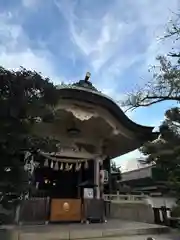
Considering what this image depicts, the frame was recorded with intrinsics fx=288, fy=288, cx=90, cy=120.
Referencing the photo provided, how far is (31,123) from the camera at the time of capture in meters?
4.77

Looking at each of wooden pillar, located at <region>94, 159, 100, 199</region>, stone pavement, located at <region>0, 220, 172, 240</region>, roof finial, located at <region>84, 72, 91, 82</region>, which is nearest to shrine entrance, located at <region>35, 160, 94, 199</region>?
wooden pillar, located at <region>94, 159, 100, 199</region>

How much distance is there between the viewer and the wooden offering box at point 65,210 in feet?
30.9

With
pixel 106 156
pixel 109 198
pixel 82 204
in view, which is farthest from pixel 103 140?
pixel 82 204

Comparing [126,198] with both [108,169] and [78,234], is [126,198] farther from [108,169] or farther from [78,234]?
[78,234]

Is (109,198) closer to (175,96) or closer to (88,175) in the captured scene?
(88,175)

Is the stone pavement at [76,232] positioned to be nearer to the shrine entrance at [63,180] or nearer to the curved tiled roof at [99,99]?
the curved tiled roof at [99,99]

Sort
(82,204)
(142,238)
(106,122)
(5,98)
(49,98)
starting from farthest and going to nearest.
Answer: (106,122) < (82,204) < (142,238) < (49,98) < (5,98)

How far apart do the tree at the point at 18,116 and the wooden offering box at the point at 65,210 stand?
522 centimetres

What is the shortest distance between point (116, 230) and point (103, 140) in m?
5.65

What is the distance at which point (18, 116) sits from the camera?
14.6 feet

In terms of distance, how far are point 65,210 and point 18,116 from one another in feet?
19.5

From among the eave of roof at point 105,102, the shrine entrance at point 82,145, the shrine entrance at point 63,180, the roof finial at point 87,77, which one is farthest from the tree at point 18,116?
the shrine entrance at point 63,180

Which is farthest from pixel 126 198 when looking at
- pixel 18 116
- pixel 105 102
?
pixel 18 116

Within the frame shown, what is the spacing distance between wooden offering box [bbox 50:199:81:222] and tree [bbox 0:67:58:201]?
5.22m
